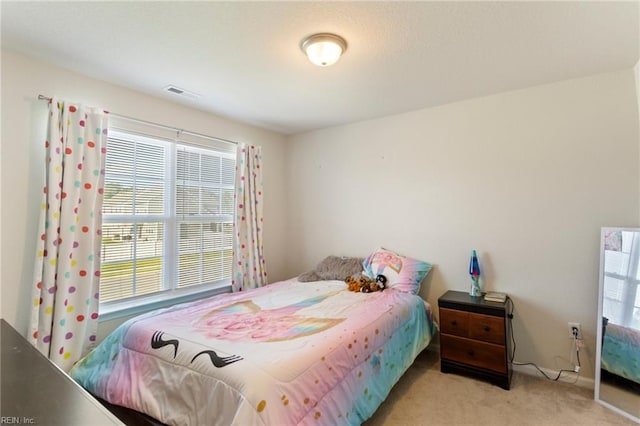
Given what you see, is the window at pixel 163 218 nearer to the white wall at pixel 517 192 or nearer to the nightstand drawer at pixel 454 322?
the white wall at pixel 517 192

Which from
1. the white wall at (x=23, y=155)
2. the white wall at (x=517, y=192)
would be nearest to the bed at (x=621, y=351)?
the white wall at (x=517, y=192)

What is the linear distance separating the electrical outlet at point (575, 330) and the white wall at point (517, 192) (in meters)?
0.04

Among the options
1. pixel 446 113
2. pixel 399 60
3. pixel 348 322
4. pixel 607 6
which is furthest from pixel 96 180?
pixel 607 6

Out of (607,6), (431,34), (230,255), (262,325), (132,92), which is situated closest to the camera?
(607,6)

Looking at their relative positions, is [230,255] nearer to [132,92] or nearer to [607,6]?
[132,92]

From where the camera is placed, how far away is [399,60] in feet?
6.88

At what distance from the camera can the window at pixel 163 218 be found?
2508mm

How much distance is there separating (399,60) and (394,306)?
6.04ft

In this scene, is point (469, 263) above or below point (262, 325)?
above

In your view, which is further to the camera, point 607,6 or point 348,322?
point 348,322

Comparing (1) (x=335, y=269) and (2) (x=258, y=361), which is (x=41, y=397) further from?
(1) (x=335, y=269)

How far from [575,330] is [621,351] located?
1.02 feet

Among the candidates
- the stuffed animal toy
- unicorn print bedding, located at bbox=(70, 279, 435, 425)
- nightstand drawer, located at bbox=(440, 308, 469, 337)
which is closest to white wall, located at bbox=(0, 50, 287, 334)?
unicorn print bedding, located at bbox=(70, 279, 435, 425)

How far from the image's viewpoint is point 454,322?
2.53 meters
